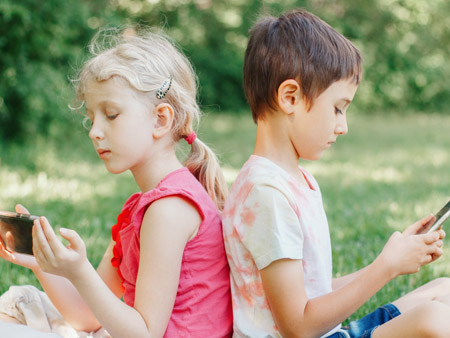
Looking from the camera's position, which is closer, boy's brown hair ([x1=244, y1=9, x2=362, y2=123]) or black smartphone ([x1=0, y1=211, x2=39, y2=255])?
black smartphone ([x1=0, y1=211, x2=39, y2=255])

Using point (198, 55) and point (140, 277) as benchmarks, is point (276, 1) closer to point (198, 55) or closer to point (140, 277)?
Result: point (198, 55)

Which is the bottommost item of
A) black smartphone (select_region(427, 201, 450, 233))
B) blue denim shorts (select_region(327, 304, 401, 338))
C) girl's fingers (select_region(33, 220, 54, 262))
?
blue denim shorts (select_region(327, 304, 401, 338))

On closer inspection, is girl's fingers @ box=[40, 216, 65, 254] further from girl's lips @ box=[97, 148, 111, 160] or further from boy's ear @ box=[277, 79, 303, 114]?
boy's ear @ box=[277, 79, 303, 114]

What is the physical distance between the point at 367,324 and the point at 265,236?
19.0 inches

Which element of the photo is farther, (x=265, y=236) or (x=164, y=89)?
(x=164, y=89)

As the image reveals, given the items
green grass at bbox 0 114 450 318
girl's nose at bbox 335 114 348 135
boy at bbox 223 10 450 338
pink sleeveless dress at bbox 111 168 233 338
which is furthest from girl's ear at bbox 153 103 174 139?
girl's nose at bbox 335 114 348 135

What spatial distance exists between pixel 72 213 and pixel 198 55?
40.3 ft

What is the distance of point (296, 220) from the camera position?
1739 millimetres

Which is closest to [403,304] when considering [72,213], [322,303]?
[322,303]

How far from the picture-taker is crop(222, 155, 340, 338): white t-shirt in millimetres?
1723

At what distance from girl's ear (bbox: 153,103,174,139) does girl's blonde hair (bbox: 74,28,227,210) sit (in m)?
0.03

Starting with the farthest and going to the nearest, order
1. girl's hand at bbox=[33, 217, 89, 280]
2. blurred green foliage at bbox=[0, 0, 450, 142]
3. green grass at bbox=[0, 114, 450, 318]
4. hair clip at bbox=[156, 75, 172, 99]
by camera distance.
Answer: blurred green foliage at bbox=[0, 0, 450, 142] → green grass at bbox=[0, 114, 450, 318] → hair clip at bbox=[156, 75, 172, 99] → girl's hand at bbox=[33, 217, 89, 280]

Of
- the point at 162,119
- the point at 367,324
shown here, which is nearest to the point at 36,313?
the point at 162,119

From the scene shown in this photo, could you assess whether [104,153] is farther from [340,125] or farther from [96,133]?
[340,125]
